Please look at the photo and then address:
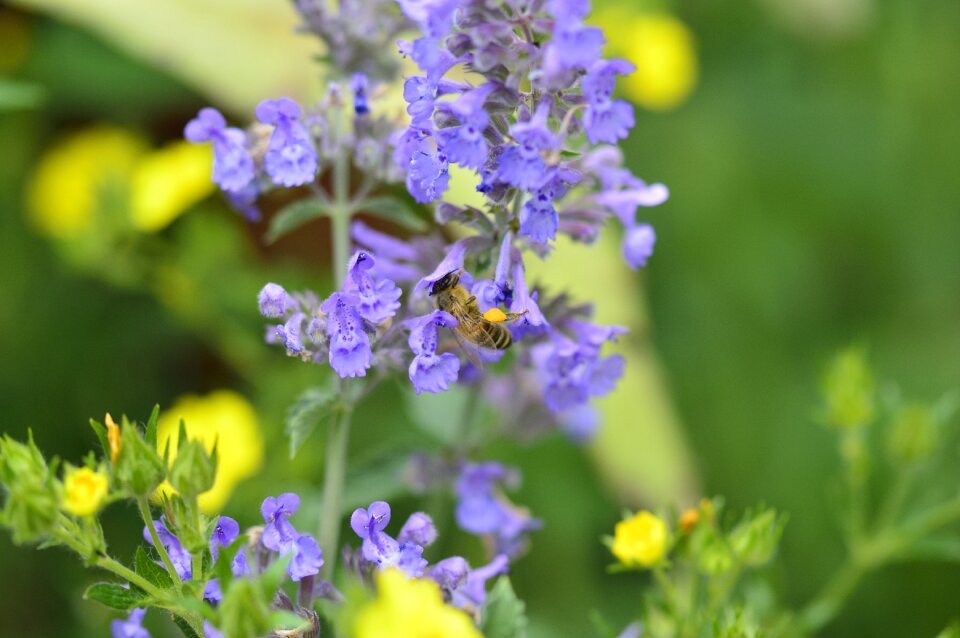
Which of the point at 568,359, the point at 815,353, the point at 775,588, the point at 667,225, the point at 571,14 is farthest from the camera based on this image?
the point at 667,225

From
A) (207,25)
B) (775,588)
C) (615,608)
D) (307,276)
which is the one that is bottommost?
(615,608)

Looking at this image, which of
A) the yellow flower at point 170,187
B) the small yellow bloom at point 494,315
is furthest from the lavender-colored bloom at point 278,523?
the yellow flower at point 170,187

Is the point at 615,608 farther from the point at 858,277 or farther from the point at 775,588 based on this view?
the point at 858,277

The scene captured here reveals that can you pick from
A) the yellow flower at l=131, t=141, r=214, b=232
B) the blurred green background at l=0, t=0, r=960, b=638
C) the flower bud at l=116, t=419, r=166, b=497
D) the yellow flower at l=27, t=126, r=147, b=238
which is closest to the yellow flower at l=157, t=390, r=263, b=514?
the blurred green background at l=0, t=0, r=960, b=638

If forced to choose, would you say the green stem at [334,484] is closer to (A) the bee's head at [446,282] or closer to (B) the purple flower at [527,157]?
(A) the bee's head at [446,282]

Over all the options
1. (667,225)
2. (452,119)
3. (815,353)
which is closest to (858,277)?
(815,353)

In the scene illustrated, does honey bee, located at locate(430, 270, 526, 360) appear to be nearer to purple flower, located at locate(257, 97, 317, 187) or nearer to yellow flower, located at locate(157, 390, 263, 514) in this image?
purple flower, located at locate(257, 97, 317, 187)
